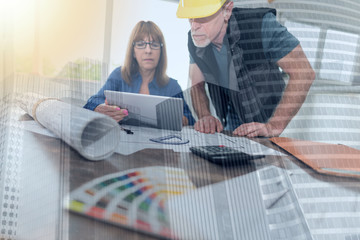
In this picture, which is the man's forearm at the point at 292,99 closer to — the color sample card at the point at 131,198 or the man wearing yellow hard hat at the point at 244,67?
the man wearing yellow hard hat at the point at 244,67

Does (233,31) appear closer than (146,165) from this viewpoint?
No

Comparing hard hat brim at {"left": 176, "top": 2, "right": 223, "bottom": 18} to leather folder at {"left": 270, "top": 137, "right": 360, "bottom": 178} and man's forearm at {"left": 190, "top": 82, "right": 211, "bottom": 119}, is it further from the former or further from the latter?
leather folder at {"left": 270, "top": 137, "right": 360, "bottom": 178}

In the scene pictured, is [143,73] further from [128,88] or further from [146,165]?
[146,165]

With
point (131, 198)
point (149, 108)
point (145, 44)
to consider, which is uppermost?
point (145, 44)

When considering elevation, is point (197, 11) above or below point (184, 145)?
above

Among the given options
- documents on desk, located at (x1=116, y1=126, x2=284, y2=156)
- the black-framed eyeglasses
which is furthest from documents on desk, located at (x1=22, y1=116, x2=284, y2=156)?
the black-framed eyeglasses

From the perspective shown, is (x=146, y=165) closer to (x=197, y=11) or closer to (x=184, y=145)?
(x=184, y=145)

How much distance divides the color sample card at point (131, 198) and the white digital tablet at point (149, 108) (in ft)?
0.36

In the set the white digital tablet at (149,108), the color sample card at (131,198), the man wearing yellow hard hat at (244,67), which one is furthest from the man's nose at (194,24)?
the color sample card at (131,198)

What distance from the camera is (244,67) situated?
39 centimetres

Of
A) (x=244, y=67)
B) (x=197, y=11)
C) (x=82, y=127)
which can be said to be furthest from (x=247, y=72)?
(x=82, y=127)

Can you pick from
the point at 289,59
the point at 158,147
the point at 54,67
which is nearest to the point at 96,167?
the point at 158,147

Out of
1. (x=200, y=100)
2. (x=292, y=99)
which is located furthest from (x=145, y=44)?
(x=292, y=99)

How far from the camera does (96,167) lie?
0.28 meters
